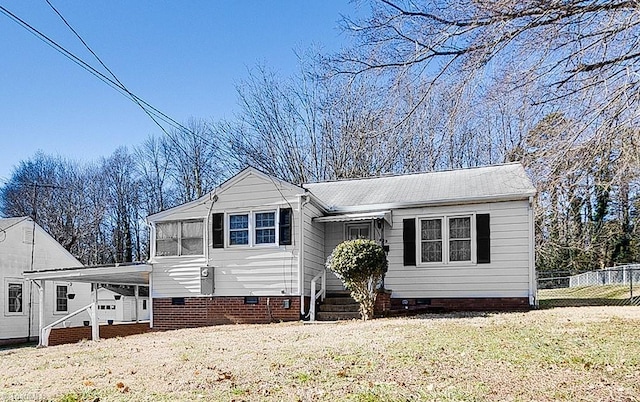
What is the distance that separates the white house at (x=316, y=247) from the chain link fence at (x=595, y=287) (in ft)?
11.5

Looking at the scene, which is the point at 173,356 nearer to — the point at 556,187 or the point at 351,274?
the point at 351,274

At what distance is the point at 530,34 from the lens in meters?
6.80

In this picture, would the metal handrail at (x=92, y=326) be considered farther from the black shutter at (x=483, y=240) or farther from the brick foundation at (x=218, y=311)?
the black shutter at (x=483, y=240)

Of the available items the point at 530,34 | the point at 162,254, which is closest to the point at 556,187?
the point at 530,34

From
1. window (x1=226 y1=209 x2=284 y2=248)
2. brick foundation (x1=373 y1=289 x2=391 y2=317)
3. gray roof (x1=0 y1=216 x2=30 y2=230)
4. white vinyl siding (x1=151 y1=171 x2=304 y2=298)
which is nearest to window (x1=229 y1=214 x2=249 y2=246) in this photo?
window (x1=226 y1=209 x2=284 y2=248)

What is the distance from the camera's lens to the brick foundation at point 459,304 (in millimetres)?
13320

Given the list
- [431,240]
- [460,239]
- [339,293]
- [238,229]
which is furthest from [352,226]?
[238,229]

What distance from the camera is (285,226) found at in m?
13.8

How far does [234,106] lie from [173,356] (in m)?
21.2

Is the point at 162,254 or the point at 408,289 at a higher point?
the point at 162,254

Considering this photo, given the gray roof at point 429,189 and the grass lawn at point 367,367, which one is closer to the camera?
the grass lawn at point 367,367

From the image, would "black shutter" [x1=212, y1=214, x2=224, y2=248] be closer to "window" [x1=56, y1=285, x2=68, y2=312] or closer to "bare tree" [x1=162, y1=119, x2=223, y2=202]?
"window" [x1=56, y1=285, x2=68, y2=312]

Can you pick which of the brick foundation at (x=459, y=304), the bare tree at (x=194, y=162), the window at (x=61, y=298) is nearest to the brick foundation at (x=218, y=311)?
the brick foundation at (x=459, y=304)

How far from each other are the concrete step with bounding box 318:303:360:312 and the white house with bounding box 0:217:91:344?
12.6 metres
